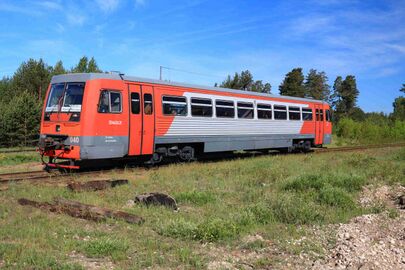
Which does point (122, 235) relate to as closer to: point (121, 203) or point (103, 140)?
point (121, 203)

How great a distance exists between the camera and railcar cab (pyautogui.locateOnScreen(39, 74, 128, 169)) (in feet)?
43.0

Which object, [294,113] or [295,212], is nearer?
[295,212]

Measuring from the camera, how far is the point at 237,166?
15656 millimetres

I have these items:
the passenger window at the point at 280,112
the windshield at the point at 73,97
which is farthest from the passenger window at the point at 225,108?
the windshield at the point at 73,97

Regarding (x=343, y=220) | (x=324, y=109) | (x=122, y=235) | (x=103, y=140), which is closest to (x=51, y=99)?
(x=103, y=140)

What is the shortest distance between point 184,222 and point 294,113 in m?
17.2

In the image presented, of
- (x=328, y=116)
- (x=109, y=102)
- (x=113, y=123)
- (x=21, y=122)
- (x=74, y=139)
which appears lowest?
(x=74, y=139)

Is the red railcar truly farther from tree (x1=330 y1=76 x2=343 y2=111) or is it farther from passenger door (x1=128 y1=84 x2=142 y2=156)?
tree (x1=330 y1=76 x2=343 y2=111)

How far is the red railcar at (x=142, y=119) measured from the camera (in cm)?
1328

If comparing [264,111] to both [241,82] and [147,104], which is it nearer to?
[147,104]

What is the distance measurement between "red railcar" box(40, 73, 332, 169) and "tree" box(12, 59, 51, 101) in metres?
46.2

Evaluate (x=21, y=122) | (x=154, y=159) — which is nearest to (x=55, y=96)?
(x=154, y=159)

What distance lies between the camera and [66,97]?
13.8 meters

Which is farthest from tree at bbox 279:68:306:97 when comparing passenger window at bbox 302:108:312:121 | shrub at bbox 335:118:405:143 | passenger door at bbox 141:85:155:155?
passenger door at bbox 141:85:155:155
